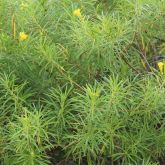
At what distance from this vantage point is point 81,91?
2.27m

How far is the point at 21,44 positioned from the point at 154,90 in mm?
758

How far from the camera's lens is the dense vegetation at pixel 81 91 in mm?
2055

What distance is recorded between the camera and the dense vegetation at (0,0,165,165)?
2.05 m

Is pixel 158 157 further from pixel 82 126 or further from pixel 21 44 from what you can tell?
pixel 21 44

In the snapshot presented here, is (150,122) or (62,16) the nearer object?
(150,122)

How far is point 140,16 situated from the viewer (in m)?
2.44

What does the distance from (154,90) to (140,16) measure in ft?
1.70

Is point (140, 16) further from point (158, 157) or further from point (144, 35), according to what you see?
point (158, 157)

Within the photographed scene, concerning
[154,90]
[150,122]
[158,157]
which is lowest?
[158,157]

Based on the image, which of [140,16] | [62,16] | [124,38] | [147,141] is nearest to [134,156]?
[147,141]

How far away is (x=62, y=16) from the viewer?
102 inches

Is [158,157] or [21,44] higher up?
[21,44]

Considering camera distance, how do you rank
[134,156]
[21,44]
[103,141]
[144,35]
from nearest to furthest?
1. [103,141]
2. [134,156]
3. [21,44]
4. [144,35]

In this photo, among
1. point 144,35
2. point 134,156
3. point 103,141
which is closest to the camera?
point 103,141
